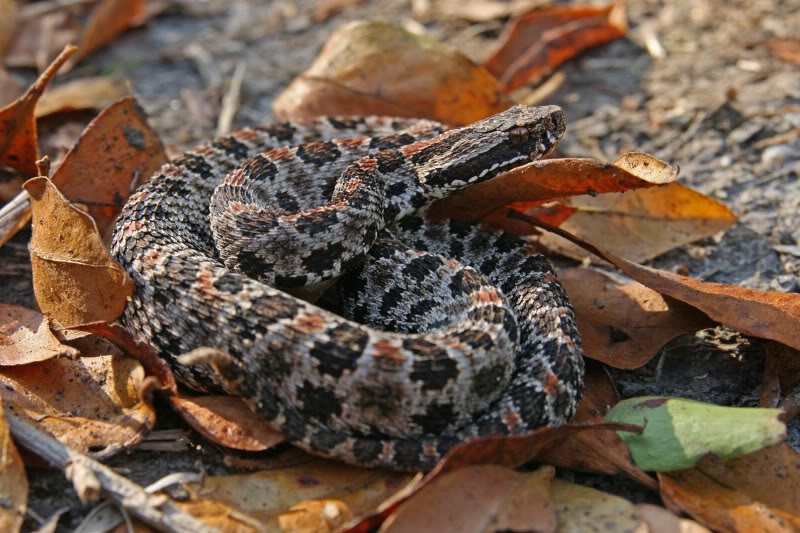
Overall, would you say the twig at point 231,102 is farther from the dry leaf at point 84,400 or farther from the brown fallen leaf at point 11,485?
the brown fallen leaf at point 11,485

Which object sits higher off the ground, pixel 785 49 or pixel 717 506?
pixel 785 49

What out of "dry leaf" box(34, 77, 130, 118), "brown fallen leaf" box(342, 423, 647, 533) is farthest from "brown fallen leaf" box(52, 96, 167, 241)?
"brown fallen leaf" box(342, 423, 647, 533)

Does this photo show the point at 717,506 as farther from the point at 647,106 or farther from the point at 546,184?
the point at 647,106

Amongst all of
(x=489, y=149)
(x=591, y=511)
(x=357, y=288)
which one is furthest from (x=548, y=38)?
(x=591, y=511)

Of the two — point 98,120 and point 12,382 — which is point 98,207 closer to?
point 98,120

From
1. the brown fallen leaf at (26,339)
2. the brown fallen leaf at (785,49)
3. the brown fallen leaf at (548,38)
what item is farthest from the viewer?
the brown fallen leaf at (548,38)

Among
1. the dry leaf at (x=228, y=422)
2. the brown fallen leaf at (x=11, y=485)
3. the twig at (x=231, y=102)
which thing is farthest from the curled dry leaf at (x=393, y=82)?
the brown fallen leaf at (x=11, y=485)
